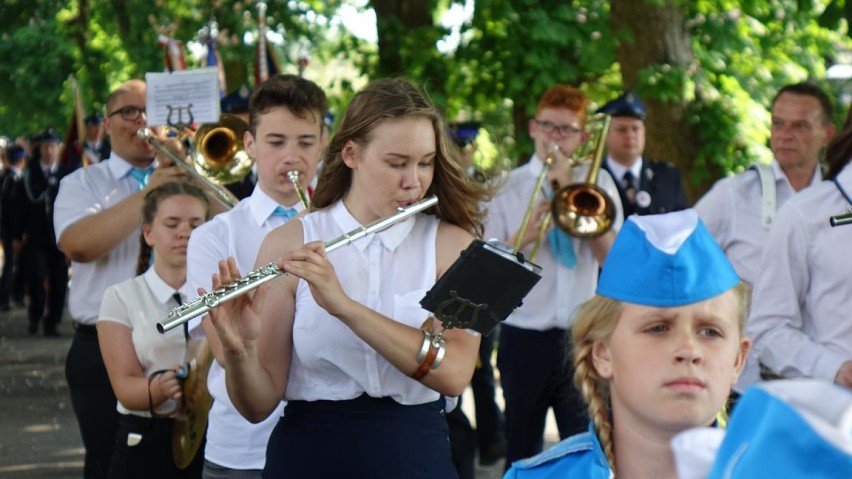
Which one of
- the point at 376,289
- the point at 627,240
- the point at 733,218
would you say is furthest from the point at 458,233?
the point at 733,218

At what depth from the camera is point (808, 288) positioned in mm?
5109

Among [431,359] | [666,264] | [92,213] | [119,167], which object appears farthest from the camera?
[119,167]

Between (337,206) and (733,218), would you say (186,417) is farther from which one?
(733,218)

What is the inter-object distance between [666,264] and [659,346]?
17 cm

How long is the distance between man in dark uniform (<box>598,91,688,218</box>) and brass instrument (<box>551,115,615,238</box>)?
21cm

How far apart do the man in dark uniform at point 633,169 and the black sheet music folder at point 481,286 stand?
14.2 ft

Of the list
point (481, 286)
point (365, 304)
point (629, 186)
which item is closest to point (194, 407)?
point (365, 304)

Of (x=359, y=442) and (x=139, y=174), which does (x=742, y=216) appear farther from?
(x=359, y=442)

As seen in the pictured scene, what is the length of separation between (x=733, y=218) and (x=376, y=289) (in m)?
2.97

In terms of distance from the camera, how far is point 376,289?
12.9ft

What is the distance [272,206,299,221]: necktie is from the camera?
4.96m

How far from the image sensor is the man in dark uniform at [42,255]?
16984 millimetres

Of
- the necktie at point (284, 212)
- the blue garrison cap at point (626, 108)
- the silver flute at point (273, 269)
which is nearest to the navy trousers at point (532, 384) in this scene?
the blue garrison cap at point (626, 108)

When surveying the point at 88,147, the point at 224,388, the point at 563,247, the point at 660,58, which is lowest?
the point at 88,147
